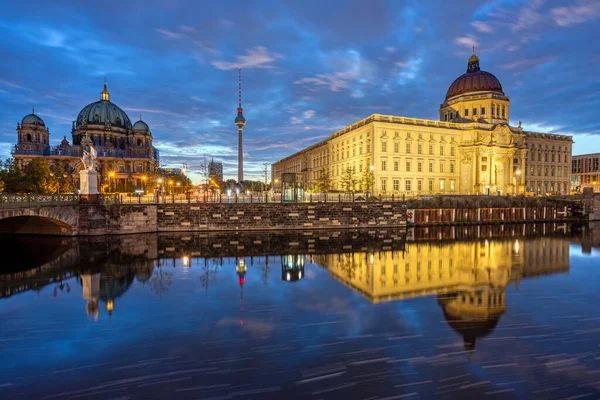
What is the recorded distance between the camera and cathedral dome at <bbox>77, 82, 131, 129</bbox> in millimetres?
102125

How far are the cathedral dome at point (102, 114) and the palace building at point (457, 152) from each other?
67.1 meters

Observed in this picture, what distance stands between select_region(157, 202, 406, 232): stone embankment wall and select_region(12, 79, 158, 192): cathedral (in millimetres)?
64653

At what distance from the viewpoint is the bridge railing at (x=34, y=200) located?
25867 millimetres

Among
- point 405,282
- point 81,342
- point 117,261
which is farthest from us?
point 117,261

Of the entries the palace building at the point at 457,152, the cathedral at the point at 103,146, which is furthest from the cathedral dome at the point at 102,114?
the palace building at the point at 457,152

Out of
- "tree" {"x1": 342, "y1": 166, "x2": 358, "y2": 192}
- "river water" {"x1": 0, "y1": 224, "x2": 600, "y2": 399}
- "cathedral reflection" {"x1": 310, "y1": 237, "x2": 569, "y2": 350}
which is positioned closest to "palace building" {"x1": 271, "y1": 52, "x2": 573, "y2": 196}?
"tree" {"x1": 342, "y1": 166, "x2": 358, "y2": 192}

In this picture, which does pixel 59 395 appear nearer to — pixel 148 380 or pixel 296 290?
pixel 148 380

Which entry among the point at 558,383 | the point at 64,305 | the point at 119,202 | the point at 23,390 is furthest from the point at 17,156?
the point at 558,383

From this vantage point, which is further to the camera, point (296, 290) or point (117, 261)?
point (117, 261)

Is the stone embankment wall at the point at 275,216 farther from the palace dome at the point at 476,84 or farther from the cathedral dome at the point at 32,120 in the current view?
the cathedral dome at the point at 32,120

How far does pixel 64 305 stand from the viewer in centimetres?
1334

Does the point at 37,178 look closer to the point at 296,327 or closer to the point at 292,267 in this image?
the point at 292,267

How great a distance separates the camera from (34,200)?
27.5 m

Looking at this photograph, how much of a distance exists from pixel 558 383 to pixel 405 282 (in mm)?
9351
